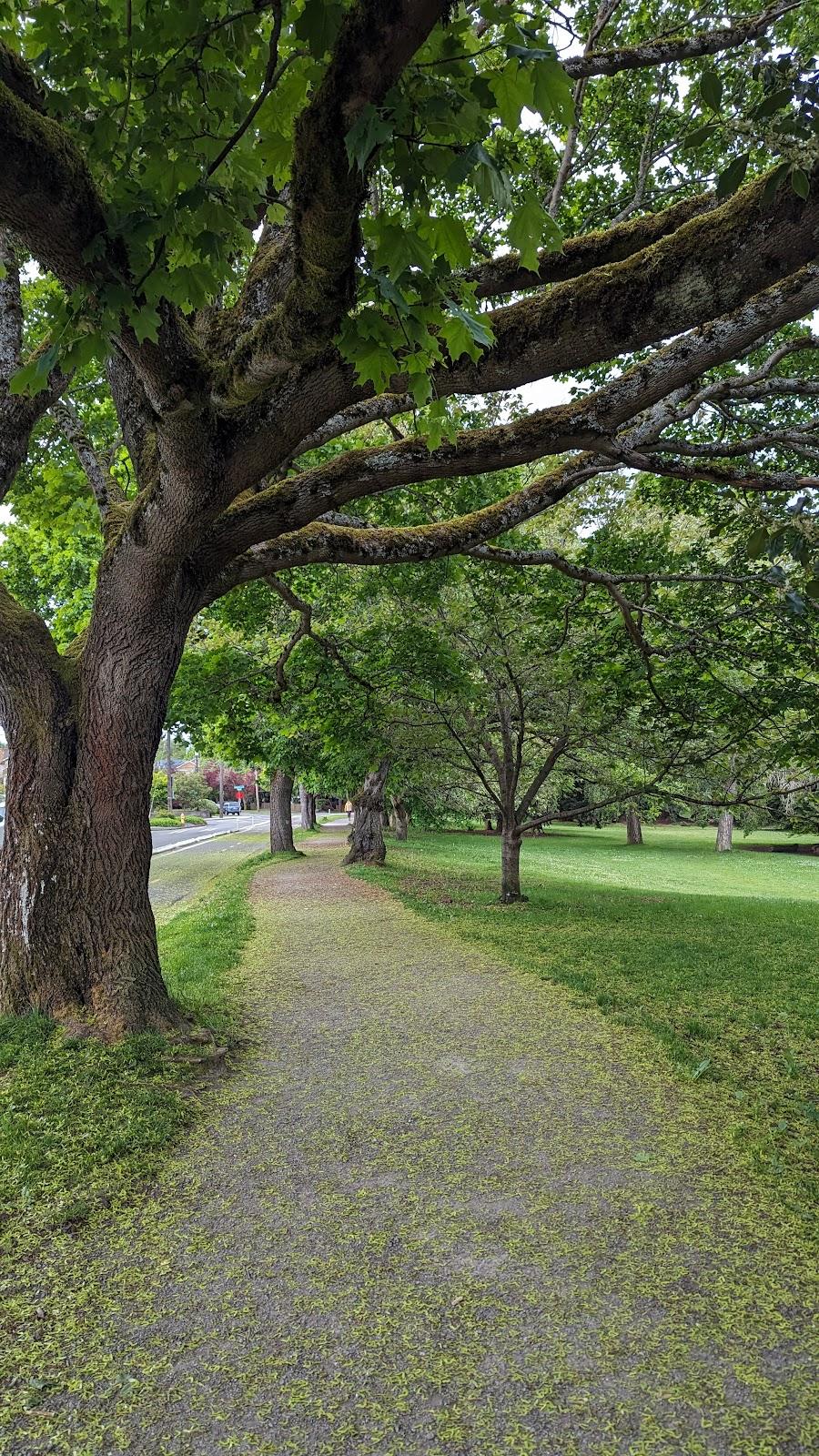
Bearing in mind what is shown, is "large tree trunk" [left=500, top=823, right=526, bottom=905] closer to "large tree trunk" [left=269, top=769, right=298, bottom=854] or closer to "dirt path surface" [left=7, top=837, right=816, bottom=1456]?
"dirt path surface" [left=7, top=837, right=816, bottom=1456]

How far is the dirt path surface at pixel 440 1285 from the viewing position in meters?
2.06

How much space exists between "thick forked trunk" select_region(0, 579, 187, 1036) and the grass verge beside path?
278 millimetres

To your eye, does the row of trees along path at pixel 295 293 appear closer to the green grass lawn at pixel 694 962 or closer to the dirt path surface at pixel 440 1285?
the dirt path surface at pixel 440 1285

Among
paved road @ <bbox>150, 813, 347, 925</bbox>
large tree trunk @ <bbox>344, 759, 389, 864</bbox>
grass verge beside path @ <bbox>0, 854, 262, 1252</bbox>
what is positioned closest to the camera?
grass verge beside path @ <bbox>0, 854, 262, 1252</bbox>

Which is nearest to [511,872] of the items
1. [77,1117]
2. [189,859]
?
[77,1117]

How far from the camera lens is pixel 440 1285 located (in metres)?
2.66

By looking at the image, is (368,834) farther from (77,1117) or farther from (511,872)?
(77,1117)

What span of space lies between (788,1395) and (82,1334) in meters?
2.22

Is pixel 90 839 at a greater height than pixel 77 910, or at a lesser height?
greater

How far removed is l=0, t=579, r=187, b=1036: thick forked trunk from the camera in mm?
4754

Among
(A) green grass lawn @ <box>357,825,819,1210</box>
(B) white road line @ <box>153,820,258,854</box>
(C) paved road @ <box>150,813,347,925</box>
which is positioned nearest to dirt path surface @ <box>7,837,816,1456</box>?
(A) green grass lawn @ <box>357,825,819,1210</box>

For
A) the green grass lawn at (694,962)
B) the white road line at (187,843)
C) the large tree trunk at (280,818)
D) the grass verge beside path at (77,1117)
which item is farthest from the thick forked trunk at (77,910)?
the white road line at (187,843)

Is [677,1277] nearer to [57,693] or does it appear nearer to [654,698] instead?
[57,693]

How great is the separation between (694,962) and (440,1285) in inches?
255
